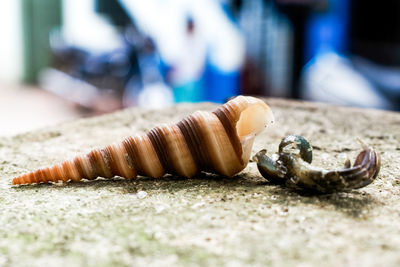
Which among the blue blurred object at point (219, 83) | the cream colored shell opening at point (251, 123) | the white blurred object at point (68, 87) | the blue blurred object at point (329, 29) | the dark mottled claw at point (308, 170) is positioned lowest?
the white blurred object at point (68, 87)

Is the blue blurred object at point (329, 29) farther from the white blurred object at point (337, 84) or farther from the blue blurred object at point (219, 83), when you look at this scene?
the blue blurred object at point (219, 83)

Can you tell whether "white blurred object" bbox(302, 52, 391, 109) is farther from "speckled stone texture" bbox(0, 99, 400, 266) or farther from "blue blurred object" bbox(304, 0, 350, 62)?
"speckled stone texture" bbox(0, 99, 400, 266)

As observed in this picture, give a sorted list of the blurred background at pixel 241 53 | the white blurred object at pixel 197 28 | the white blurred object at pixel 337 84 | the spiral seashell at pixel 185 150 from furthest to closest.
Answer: the white blurred object at pixel 197 28 < the blurred background at pixel 241 53 < the white blurred object at pixel 337 84 < the spiral seashell at pixel 185 150

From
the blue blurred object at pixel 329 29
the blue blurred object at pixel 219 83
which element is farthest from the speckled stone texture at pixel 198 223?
the blue blurred object at pixel 219 83

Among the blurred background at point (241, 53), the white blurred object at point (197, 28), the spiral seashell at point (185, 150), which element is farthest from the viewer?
the white blurred object at point (197, 28)

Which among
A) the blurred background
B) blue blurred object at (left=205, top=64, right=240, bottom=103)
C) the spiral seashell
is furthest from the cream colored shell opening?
blue blurred object at (left=205, top=64, right=240, bottom=103)

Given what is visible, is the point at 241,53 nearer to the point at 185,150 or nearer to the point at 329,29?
the point at 329,29

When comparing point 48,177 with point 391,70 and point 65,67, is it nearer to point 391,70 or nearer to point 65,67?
point 391,70
